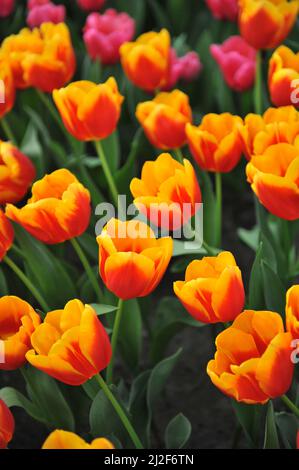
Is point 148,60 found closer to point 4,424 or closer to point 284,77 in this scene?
point 284,77

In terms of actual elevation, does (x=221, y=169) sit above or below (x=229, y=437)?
above

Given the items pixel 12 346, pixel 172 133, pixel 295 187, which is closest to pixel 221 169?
pixel 172 133

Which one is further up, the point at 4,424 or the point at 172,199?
the point at 172,199

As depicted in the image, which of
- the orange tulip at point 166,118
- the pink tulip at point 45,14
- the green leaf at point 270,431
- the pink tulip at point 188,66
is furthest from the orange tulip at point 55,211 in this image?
the pink tulip at point 45,14

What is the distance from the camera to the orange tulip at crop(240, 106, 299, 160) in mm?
1087

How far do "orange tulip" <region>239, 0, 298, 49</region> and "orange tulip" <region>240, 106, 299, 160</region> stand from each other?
237mm

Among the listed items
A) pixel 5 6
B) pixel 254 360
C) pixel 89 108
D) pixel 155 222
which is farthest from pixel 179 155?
pixel 5 6

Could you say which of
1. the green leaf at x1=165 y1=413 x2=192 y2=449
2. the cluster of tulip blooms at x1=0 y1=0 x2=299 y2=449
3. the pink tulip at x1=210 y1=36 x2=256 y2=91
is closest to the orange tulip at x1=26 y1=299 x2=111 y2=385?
the cluster of tulip blooms at x1=0 y1=0 x2=299 y2=449

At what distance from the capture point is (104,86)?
1.17 m

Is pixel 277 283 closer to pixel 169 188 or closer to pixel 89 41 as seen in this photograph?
pixel 169 188

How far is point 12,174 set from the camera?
1214 millimetres

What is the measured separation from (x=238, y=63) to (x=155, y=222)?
58 cm
